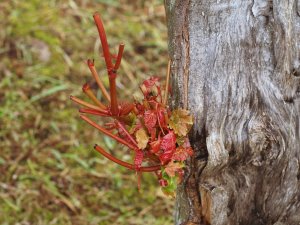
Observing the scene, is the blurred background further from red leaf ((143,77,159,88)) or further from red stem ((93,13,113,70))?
red stem ((93,13,113,70))

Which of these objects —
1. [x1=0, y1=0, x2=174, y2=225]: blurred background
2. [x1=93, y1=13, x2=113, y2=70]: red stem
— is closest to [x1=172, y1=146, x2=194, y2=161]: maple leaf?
[x1=93, y1=13, x2=113, y2=70]: red stem

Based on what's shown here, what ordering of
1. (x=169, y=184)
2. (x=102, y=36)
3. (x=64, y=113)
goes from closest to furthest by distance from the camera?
(x=102, y=36), (x=169, y=184), (x=64, y=113)

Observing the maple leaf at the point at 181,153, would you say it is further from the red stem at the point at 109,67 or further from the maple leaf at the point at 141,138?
the red stem at the point at 109,67

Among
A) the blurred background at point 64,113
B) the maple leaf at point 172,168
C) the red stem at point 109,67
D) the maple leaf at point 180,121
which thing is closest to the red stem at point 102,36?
the red stem at point 109,67

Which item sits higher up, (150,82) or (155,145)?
(150,82)

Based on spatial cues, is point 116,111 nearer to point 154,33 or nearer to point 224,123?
point 224,123

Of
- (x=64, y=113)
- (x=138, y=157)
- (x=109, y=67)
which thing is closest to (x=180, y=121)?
(x=138, y=157)

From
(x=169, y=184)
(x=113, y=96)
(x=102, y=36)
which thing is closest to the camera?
(x=102, y=36)

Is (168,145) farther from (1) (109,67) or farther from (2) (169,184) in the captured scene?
(1) (109,67)
